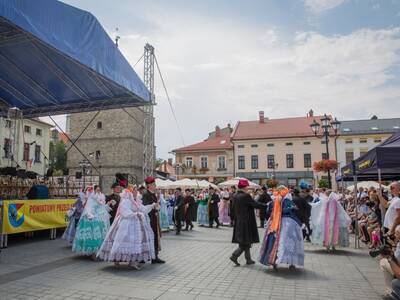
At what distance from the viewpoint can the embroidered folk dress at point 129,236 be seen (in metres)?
6.72

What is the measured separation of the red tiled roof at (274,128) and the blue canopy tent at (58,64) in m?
40.0

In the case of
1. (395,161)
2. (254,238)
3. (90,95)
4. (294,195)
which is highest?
(90,95)

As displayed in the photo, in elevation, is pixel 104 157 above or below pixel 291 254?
above

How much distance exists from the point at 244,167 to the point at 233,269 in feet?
149

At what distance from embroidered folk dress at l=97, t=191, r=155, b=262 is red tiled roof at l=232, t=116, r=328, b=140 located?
45.3m

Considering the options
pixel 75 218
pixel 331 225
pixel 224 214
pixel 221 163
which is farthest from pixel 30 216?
pixel 221 163

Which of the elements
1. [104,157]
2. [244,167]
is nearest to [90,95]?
[104,157]

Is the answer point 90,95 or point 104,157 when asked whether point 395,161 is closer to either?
point 90,95

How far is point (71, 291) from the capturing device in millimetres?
5332

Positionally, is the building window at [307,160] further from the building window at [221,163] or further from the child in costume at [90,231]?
the child in costume at [90,231]

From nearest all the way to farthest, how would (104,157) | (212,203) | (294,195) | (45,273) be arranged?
(45,273)
(294,195)
(212,203)
(104,157)

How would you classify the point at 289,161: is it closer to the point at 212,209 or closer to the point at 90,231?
the point at 212,209

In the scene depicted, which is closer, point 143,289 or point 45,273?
point 143,289

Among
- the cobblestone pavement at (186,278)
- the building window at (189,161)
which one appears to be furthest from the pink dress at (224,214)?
the building window at (189,161)
